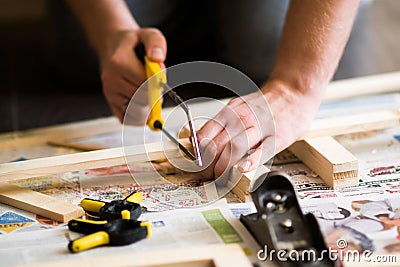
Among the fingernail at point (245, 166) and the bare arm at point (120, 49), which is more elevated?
the bare arm at point (120, 49)

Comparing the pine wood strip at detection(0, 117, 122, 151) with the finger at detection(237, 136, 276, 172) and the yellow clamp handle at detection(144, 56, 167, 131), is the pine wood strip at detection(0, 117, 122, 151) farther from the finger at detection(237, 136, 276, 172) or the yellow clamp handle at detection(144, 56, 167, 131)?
the finger at detection(237, 136, 276, 172)

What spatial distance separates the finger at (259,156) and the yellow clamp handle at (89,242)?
230mm

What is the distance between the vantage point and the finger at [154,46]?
3.63 feet

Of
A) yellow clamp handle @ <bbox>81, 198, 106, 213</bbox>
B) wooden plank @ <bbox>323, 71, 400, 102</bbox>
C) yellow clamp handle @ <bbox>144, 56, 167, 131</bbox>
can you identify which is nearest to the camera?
yellow clamp handle @ <bbox>81, 198, 106, 213</bbox>

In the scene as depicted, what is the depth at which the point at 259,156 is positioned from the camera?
3.34ft

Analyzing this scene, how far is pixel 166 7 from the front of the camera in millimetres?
1629

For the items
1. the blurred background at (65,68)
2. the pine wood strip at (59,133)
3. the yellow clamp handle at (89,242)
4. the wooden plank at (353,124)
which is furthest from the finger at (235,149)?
the blurred background at (65,68)

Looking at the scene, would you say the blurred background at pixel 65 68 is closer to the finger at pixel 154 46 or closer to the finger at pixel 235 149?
the finger at pixel 154 46

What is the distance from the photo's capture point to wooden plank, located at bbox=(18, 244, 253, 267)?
2.61 ft

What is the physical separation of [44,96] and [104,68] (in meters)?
0.52

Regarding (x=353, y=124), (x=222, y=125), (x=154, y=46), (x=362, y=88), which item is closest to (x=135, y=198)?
(x=222, y=125)

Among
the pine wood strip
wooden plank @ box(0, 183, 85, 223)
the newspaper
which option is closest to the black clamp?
the newspaper

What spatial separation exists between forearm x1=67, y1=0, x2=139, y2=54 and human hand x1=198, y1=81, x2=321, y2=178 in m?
0.30

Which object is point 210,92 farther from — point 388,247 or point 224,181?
point 388,247
